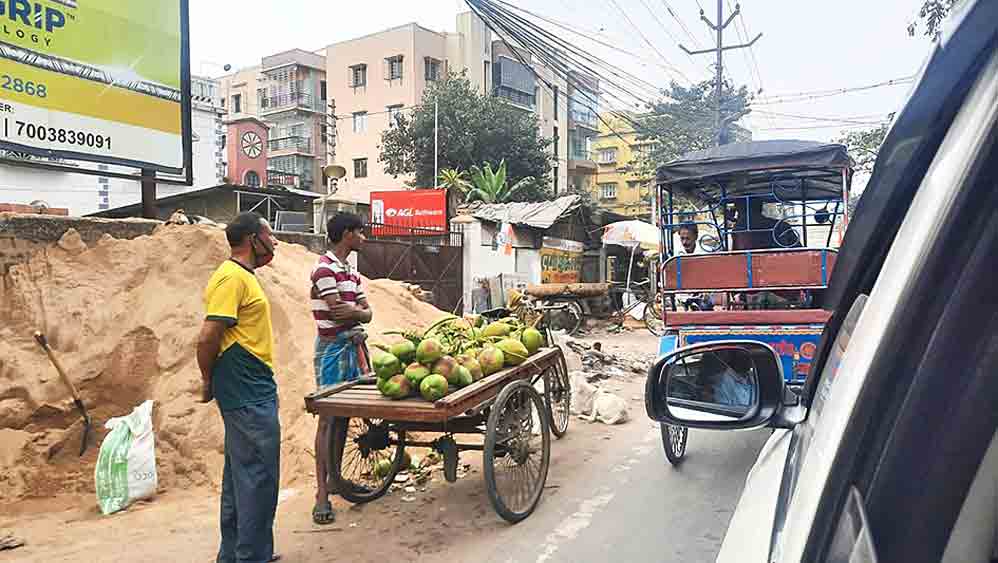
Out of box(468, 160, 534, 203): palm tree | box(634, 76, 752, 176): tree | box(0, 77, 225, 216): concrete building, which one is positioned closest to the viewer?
box(0, 77, 225, 216): concrete building

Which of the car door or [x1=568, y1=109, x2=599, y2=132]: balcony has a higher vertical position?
[x1=568, y1=109, x2=599, y2=132]: balcony

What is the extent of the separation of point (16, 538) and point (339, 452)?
7.52 feet

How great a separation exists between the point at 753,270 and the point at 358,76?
37019mm

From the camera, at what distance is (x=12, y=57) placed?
668cm

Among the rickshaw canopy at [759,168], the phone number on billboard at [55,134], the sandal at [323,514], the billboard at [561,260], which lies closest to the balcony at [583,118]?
the billboard at [561,260]

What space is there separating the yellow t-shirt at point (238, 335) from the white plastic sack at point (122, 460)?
178 centimetres

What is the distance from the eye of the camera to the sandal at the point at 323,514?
4.47 metres

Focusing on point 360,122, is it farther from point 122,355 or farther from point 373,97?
point 122,355

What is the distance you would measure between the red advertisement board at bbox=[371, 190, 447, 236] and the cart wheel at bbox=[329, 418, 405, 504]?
12958 mm

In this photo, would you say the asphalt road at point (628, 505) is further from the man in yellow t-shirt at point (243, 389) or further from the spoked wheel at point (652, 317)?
the spoked wheel at point (652, 317)

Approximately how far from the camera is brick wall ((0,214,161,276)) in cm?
645

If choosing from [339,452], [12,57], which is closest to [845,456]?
[339,452]

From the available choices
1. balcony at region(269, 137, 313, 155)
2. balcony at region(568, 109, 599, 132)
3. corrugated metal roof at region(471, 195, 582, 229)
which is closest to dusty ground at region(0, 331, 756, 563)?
corrugated metal roof at region(471, 195, 582, 229)

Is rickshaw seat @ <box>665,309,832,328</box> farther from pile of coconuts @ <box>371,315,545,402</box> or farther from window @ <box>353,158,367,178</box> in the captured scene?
window @ <box>353,158,367,178</box>
